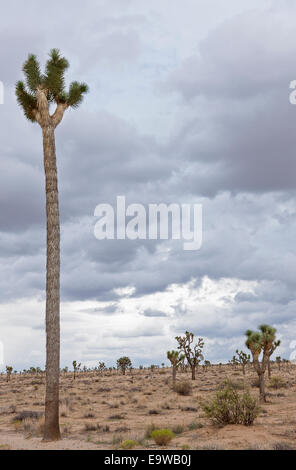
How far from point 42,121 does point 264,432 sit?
1340cm

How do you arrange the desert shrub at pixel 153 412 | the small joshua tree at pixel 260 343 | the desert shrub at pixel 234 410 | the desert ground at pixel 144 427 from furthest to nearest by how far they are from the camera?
the small joshua tree at pixel 260 343 → the desert shrub at pixel 153 412 → the desert shrub at pixel 234 410 → the desert ground at pixel 144 427

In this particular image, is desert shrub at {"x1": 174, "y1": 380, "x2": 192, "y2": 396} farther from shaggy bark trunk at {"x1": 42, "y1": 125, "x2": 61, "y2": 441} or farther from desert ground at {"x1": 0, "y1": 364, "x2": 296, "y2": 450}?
shaggy bark trunk at {"x1": 42, "y1": 125, "x2": 61, "y2": 441}

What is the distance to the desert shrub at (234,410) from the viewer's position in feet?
56.3

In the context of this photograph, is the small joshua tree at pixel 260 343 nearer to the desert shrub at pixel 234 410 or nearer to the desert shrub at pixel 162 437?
the desert shrub at pixel 234 410

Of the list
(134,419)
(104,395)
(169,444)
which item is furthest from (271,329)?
(169,444)

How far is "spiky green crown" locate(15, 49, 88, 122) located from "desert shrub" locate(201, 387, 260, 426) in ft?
41.3

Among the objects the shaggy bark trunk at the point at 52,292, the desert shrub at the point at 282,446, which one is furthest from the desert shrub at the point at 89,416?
the desert shrub at the point at 282,446

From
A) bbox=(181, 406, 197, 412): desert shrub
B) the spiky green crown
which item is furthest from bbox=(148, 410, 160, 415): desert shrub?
the spiky green crown

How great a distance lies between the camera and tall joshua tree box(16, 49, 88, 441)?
52.2 ft

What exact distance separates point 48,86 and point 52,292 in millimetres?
7751

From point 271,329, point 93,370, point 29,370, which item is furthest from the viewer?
point 93,370

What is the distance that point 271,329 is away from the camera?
30.3 m

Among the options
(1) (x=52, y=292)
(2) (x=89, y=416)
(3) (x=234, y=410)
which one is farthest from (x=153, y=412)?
(1) (x=52, y=292)
